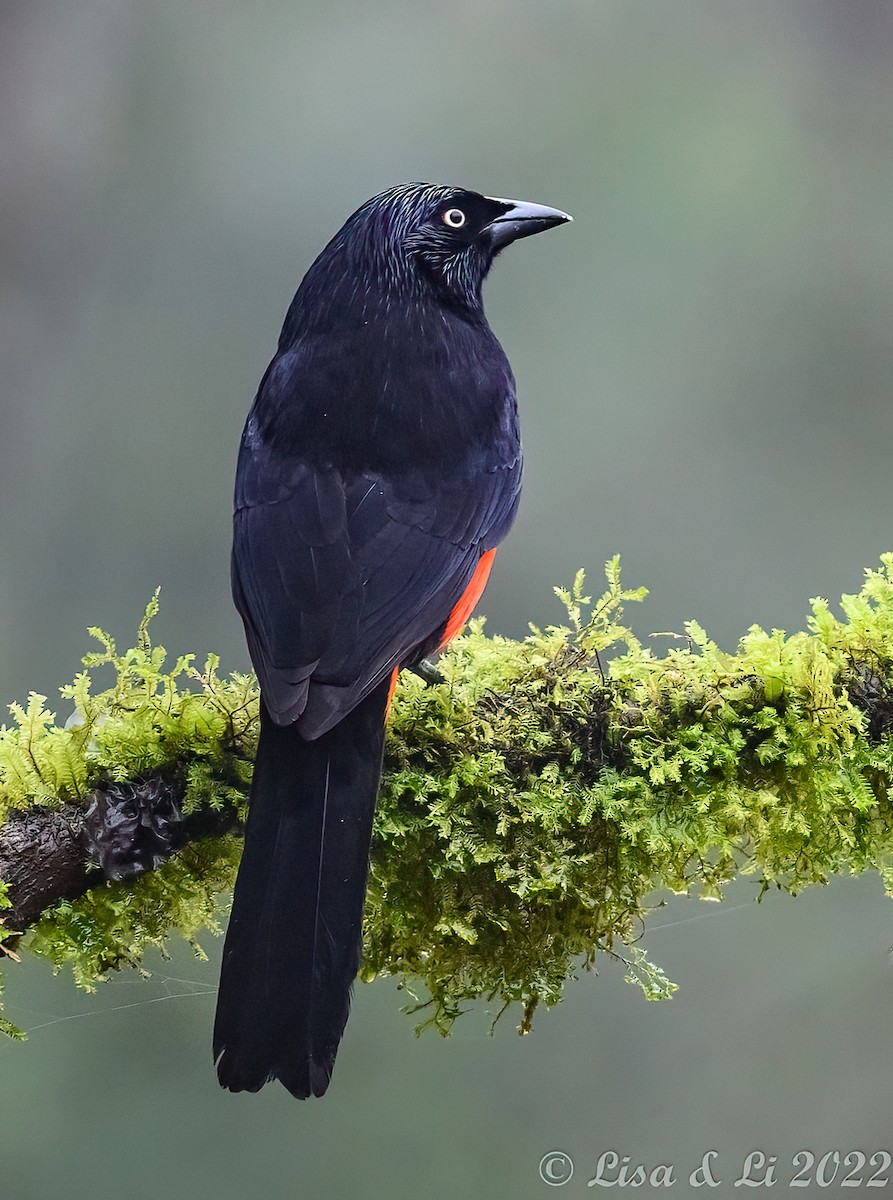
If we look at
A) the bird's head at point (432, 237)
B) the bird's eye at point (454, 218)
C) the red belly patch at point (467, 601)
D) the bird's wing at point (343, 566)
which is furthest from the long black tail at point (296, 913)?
the bird's eye at point (454, 218)

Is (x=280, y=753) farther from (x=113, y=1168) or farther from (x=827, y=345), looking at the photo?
(x=827, y=345)

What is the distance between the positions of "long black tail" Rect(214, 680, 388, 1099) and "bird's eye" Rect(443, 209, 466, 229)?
1512 millimetres

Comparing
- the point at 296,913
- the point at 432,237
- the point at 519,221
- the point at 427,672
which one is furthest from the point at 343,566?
the point at 519,221

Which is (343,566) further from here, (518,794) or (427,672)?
(518,794)

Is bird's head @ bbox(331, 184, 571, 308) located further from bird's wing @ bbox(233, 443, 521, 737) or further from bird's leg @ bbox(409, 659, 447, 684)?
bird's leg @ bbox(409, 659, 447, 684)

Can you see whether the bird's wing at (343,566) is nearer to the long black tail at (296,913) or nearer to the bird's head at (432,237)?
the long black tail at (296,913)

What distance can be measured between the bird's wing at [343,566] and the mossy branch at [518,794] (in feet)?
0.57

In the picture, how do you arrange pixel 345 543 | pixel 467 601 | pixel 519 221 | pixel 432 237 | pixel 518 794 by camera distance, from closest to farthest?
pixel 518 794, pixel 345 543, pixel 467 601, pixel 432 237, pixel 519 221

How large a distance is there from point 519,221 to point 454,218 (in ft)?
0.64

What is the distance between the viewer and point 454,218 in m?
2.95

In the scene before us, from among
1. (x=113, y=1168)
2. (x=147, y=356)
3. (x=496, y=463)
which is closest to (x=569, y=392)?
(x=147, y=356)

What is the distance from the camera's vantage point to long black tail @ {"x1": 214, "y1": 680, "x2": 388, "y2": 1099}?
184 cm

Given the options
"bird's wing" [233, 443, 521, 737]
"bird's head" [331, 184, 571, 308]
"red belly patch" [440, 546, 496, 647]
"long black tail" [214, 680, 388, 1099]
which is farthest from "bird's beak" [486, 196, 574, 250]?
"long black tail" [214, 680, 388, 1099]

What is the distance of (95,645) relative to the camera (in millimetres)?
5742
